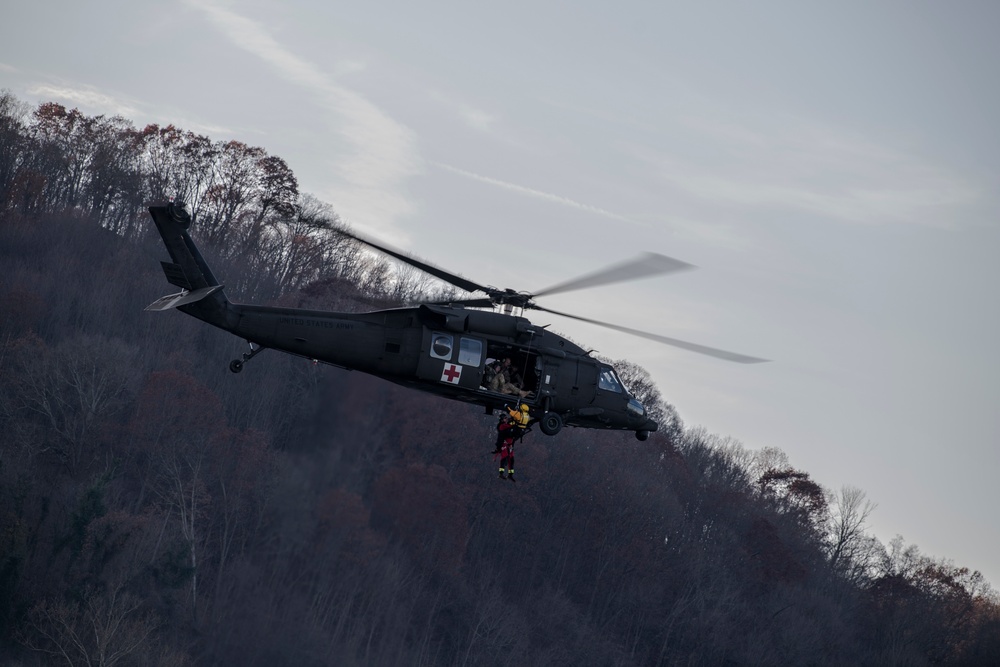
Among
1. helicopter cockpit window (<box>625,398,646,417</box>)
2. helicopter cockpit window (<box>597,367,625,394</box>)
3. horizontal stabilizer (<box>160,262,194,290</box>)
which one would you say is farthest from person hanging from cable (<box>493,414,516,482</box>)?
horizontal stabilizer (<box>160,262,194,290</box>)

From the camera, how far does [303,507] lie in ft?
106

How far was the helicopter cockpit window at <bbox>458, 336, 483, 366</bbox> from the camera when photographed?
2861 centimetres

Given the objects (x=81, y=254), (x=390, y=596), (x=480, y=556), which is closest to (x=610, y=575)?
(x=480, y=556)

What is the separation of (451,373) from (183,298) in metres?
7.46

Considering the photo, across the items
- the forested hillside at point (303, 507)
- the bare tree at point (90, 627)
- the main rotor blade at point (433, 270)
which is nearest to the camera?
the main rotor blade at point (433, 270)

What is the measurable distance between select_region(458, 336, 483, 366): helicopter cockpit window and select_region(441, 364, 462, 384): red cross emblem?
0.21 metres

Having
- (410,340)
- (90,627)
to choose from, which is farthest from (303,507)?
(90,627)

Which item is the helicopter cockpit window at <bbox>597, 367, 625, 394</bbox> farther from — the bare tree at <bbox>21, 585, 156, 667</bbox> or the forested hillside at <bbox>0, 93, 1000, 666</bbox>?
the bare tree at <bbox>21, 585, 156, 667</bbox>

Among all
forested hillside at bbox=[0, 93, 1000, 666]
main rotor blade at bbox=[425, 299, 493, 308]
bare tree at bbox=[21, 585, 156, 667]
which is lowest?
bare tree at bbox=[21, 585, 156, 667]

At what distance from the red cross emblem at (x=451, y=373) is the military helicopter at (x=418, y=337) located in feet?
0.09

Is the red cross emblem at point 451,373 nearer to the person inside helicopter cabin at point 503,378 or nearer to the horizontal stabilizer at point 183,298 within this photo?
the person inside helicopter cabin at point 503,378

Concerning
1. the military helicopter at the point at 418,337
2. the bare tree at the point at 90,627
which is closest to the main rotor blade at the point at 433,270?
the military helicopter at the point at 418,337

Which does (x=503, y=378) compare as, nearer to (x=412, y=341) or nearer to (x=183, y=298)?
(x=412, y=341)

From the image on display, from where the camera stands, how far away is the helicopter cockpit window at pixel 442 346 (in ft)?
93.6
